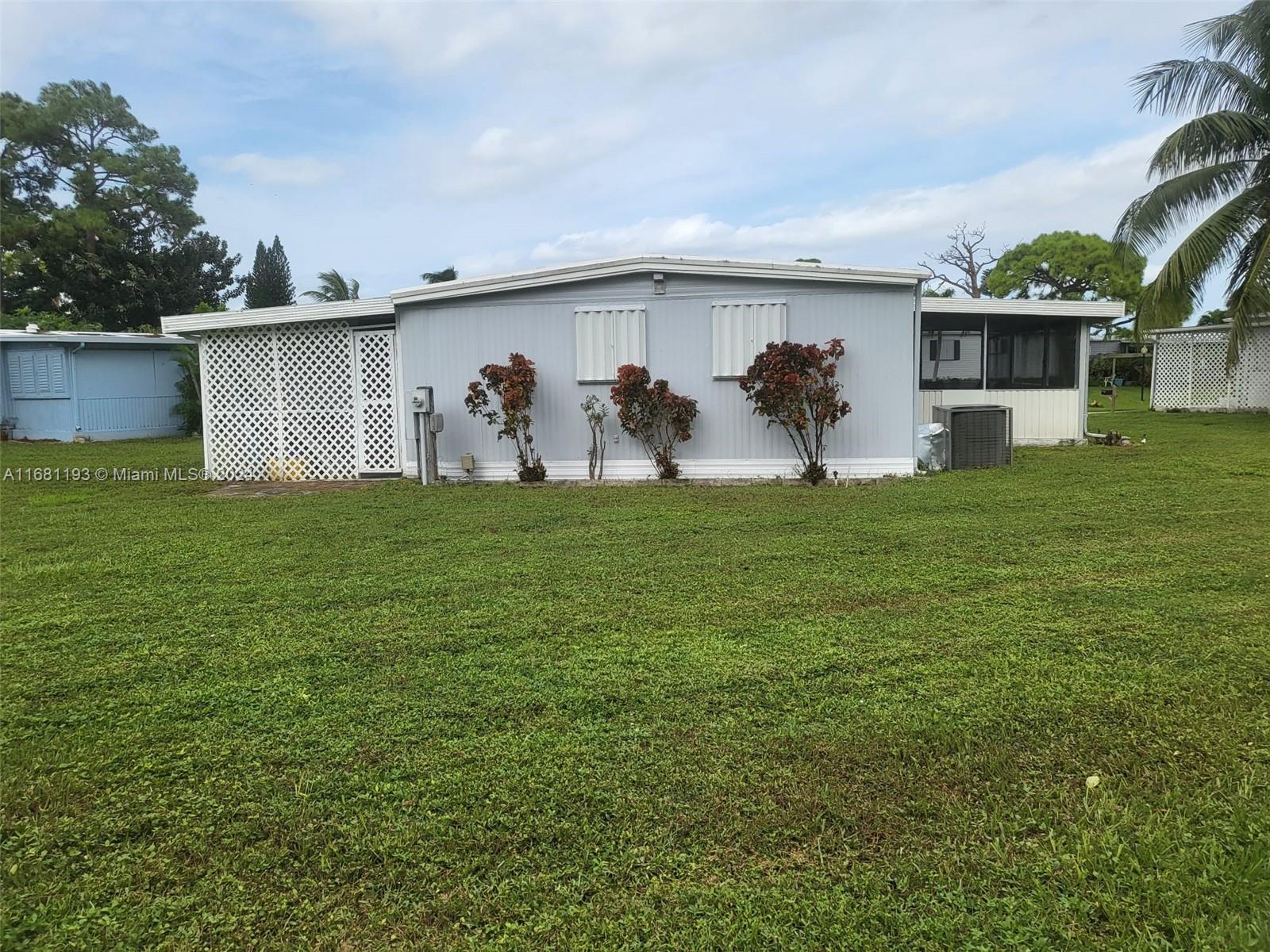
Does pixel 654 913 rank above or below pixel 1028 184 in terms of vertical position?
below

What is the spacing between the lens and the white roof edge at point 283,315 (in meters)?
9.92

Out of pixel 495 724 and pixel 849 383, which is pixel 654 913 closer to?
pixel 495 724

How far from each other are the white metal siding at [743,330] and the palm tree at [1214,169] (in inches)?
376

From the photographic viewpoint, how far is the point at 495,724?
2809 millimetres

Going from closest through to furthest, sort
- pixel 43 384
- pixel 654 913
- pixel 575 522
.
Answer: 1. pixel 654 913
2. pixel 575 522
3. pixel 43 384

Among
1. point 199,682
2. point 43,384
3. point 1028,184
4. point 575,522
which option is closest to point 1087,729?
point 199,682

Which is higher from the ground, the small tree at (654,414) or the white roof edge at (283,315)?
the white roof edge at (283,315)

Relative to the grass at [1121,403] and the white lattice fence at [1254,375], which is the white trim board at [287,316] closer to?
the grass at [1121,403]

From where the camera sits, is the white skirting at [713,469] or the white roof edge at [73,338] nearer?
the white skirting at [713,469]

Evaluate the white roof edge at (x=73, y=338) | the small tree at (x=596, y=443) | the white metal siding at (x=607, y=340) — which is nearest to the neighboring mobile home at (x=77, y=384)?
the white roof edge at (x=73, y=338)

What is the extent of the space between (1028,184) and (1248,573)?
23.8m

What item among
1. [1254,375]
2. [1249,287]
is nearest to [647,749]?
[1249,287]

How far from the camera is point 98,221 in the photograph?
28484 millimetres

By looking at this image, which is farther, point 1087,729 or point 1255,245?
point 1255,245
